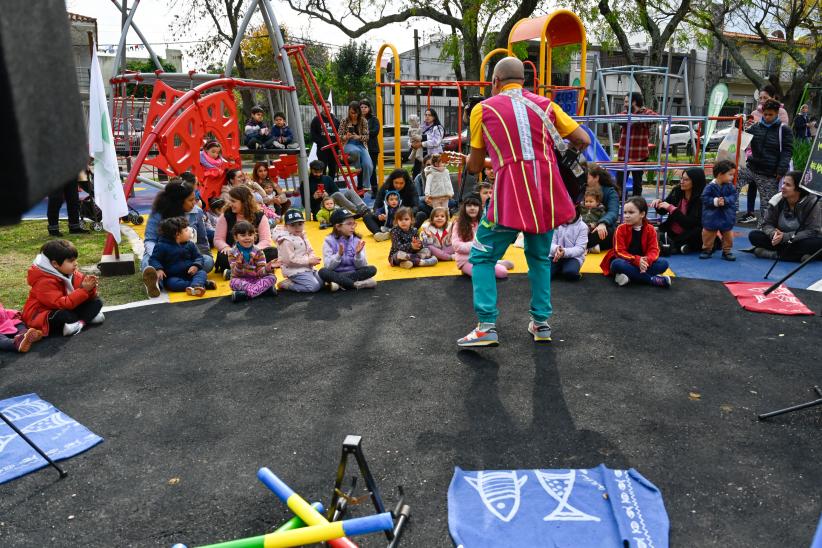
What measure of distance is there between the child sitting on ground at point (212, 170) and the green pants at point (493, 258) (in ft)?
18.8

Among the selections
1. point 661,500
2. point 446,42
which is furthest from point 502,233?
point 446,42

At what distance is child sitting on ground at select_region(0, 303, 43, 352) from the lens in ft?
15.9

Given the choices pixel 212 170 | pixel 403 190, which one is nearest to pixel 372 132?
pixel 403 190

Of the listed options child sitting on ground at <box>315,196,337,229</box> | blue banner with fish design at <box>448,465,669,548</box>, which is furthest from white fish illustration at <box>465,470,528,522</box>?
child sitting on ground at <box>315,196,337,229</box>

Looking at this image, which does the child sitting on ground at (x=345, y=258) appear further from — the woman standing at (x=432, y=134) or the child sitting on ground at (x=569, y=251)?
the woman standing at (x=432, y=134)

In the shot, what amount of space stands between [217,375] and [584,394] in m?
2.33

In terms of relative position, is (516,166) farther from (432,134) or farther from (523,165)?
(432,134)

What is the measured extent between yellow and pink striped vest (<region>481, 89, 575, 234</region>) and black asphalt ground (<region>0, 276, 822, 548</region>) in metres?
0.98

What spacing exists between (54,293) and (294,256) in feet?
6.93

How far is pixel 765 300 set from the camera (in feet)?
18.8

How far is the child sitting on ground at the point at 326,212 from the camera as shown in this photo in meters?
10.1

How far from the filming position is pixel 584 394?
3889 mm

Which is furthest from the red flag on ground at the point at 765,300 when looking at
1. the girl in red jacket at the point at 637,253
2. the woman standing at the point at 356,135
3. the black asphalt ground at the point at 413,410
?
the woman standing at the point at 356,135

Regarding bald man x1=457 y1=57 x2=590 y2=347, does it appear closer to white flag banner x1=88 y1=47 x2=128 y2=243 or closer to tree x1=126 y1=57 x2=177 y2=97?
white flag banner x1=88 y1=47 x2=128 y2=243
